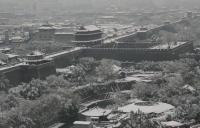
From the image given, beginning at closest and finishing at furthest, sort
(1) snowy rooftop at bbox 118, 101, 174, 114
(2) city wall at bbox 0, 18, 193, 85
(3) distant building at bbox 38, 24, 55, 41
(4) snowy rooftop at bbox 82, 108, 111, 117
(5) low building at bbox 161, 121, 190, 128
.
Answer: (5) low building at bbox 161, 121, 190, 128 < (1) snowy rooftop at bbox 118, 101, 174, 114 < (4) snowy rooftop at bbox 82, 108, 111, 117 < (2) city wall at bbox 0, 18, 193, 85 < (3) distant building at bbox 38, 24, 55, 41

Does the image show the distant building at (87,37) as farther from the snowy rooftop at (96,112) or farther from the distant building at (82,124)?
the distant building at (82,124)

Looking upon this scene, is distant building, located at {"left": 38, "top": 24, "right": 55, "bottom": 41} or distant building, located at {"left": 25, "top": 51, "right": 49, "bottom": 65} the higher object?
distant building, located at {"left": 25, "top": 51, "right": 49, "bottom": 65}

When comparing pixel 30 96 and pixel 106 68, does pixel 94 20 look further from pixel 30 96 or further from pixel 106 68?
pixel 30 96

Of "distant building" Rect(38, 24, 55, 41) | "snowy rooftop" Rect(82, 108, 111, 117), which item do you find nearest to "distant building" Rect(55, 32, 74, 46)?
"distant building" Rect(38, 24, 55, 41)

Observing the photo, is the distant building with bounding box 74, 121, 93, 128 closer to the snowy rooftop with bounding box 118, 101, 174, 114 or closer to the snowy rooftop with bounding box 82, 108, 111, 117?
the snowy rooftop with bounding box 82, 108, 111, 117

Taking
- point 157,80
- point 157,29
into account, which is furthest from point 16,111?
point 157,29

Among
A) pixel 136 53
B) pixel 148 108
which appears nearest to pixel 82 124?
pixel 148 108

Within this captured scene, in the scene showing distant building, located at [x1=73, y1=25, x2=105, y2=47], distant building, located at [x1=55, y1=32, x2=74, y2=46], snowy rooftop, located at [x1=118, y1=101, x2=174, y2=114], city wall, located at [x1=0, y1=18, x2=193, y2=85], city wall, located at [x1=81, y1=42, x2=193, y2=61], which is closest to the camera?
snowy rooftop, located at [x1=118, y1=101, x2=174, y2=114]

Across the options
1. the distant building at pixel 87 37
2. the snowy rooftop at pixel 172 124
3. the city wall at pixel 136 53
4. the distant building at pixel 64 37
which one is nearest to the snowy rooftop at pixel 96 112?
the snowy rooftop at pixel 172 124

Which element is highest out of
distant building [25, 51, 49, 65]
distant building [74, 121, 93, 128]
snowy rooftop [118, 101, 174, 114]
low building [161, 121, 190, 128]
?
distant building [25, 51, 49, 65]
